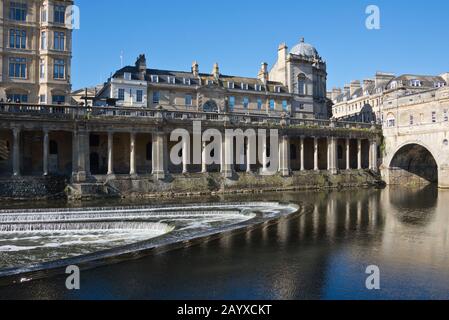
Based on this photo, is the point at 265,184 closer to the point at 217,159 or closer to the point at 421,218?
the point at 217,159

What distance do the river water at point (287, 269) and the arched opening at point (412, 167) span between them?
31.9m

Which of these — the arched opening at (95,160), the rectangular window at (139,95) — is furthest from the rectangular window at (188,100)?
the arched opening at (95,160)

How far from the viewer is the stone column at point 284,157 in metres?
45.5

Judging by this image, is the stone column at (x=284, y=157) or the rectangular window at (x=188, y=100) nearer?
the stone column at (x=284, y=157)

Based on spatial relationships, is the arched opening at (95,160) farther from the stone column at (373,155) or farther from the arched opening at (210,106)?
the stone column at (373,155)

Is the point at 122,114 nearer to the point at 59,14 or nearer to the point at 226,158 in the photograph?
the point at 226,158

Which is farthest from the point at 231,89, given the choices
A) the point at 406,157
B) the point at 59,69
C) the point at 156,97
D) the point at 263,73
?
the point at 406,157

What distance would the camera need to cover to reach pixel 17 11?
1720 inches

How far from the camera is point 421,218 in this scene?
25.3 m

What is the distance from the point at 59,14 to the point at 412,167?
153 ft

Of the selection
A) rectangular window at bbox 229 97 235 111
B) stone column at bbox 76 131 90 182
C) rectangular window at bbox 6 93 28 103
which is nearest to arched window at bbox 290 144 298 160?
rectangular window at bbox 229 97 235 111

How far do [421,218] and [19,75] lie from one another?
4130cm
